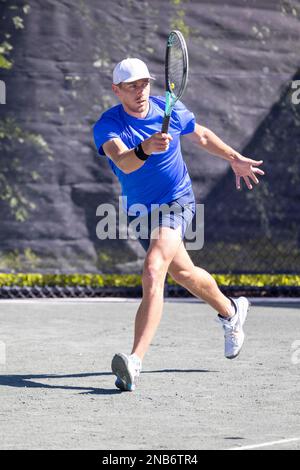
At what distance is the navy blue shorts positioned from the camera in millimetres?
6477

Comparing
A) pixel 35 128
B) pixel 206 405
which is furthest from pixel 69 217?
pixel 206 405

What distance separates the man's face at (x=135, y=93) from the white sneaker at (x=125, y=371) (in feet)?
4.21

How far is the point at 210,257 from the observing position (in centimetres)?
1005

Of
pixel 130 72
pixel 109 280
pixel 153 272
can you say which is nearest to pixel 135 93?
pixel 130 72

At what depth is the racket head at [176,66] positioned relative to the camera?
244 inches

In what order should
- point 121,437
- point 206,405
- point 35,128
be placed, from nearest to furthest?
point 121,437 < point 206,405 < point 35,128

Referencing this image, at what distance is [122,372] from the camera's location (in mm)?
5992

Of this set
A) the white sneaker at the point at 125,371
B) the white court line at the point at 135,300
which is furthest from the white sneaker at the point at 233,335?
the white court line at the point at 135,300

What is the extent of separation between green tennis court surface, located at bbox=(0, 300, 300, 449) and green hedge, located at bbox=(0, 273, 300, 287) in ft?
1.63

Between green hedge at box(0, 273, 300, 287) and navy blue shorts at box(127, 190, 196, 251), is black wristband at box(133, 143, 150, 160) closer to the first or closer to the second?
navy blue shorts at box(127, 190, 196, 251)

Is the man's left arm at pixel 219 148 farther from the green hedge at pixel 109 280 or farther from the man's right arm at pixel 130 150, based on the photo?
the green hedge at pixel 109 280

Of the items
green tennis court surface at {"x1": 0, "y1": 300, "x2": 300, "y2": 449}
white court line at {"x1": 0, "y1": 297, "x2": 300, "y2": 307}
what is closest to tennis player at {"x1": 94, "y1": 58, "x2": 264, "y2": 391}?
green tennis court surface at {"x1": 0, "y1": 300, "x2": 300, "y2": 449}

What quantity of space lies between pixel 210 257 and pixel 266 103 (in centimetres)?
130
